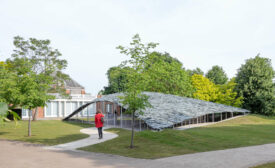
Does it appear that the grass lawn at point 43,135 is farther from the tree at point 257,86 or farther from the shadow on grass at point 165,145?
the tree at point 257,86

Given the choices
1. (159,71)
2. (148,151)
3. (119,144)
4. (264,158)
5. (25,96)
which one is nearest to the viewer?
(264,158)

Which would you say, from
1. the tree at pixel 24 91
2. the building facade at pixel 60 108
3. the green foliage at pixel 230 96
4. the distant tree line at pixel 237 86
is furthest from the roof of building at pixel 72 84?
the tree at pixel 24 91

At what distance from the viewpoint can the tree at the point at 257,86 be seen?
4241 centimetres

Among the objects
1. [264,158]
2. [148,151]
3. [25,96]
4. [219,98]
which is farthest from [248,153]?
[219,98]

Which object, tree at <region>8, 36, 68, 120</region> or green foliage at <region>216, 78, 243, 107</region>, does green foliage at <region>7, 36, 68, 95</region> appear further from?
green foliage at <region>216, 78, 243, 107</region>

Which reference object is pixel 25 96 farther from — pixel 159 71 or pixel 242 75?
pixel 242 75

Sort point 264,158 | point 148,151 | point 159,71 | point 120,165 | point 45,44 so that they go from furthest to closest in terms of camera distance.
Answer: point 159,71
point 45,44
point 148,151
point 264,158
point 120,165

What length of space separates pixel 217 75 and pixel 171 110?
122ft

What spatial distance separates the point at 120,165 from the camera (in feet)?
32.7

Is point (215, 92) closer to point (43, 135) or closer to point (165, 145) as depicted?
point (43, 135)

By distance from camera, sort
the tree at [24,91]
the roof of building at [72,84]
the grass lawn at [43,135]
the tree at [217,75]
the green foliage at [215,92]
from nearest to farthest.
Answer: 1. the grass lawn at [43,135]
2. the tree at [24,91]
3. the green foliage at [215,92]
4. the roof of building at [72,84]
5. the tree at [217,75]

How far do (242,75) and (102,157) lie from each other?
38767mm

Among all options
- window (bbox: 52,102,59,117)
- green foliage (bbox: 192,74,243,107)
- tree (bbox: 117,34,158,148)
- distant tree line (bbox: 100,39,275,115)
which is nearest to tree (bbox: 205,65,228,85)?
green foliage (bbox: 192,74,243,107)

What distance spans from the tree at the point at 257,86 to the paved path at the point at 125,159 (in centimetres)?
3217
